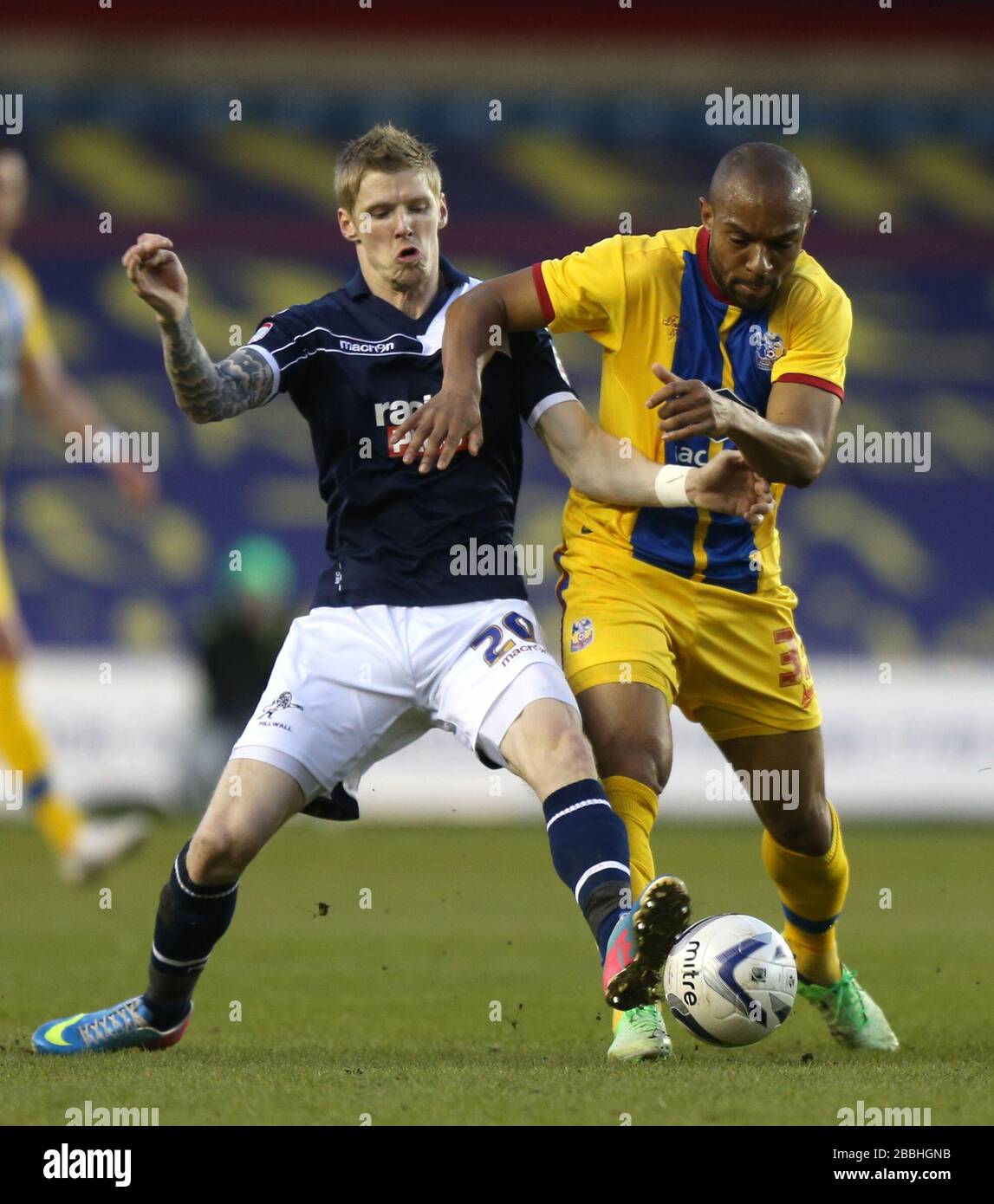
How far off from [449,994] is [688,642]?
1.89 m

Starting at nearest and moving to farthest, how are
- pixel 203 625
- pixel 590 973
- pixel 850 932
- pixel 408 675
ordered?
1. pixel 408 675
2. pixel 590 973
3. pixel 850 932
4. pixel 203 625

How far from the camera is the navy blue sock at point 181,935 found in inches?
188

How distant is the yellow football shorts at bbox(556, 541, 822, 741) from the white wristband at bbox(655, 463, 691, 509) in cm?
27

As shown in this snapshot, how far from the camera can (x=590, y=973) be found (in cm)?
698

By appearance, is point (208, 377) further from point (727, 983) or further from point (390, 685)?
point (727, 983)

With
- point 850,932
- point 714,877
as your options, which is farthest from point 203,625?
point 850,932

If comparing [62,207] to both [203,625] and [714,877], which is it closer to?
[203,625]

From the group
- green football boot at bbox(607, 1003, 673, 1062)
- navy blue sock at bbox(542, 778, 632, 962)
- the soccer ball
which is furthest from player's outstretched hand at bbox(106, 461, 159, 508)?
the soccer ball

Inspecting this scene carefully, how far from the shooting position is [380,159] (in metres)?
4.95

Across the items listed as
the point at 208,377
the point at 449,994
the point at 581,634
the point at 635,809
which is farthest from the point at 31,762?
the point at 635,809
